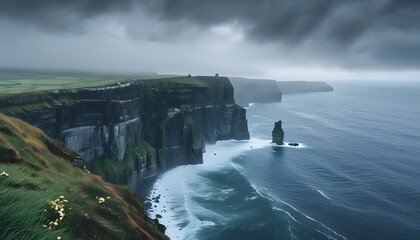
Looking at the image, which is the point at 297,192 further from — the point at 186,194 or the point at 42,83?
the point at 42,83

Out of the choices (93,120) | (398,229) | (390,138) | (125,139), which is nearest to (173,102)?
(125,139)

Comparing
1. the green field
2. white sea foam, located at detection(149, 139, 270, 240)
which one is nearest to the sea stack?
white sea foam, located at detection(149, 139, 270, 240)

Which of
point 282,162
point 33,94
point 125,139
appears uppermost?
point 33,94

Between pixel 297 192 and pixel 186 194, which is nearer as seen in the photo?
pixel 186 194

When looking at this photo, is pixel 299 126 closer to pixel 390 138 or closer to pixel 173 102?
pixel 390 138

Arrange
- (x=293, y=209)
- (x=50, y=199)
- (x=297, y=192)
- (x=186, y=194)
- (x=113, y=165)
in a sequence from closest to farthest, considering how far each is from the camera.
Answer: (x=50, y=199)
(x=293, y=209)
(x=113, y=165)
(x=186, y=194)
(x=297, y=192)

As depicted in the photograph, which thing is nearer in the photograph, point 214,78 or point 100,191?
point 100,191

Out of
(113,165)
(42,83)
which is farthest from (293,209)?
(42,83)
